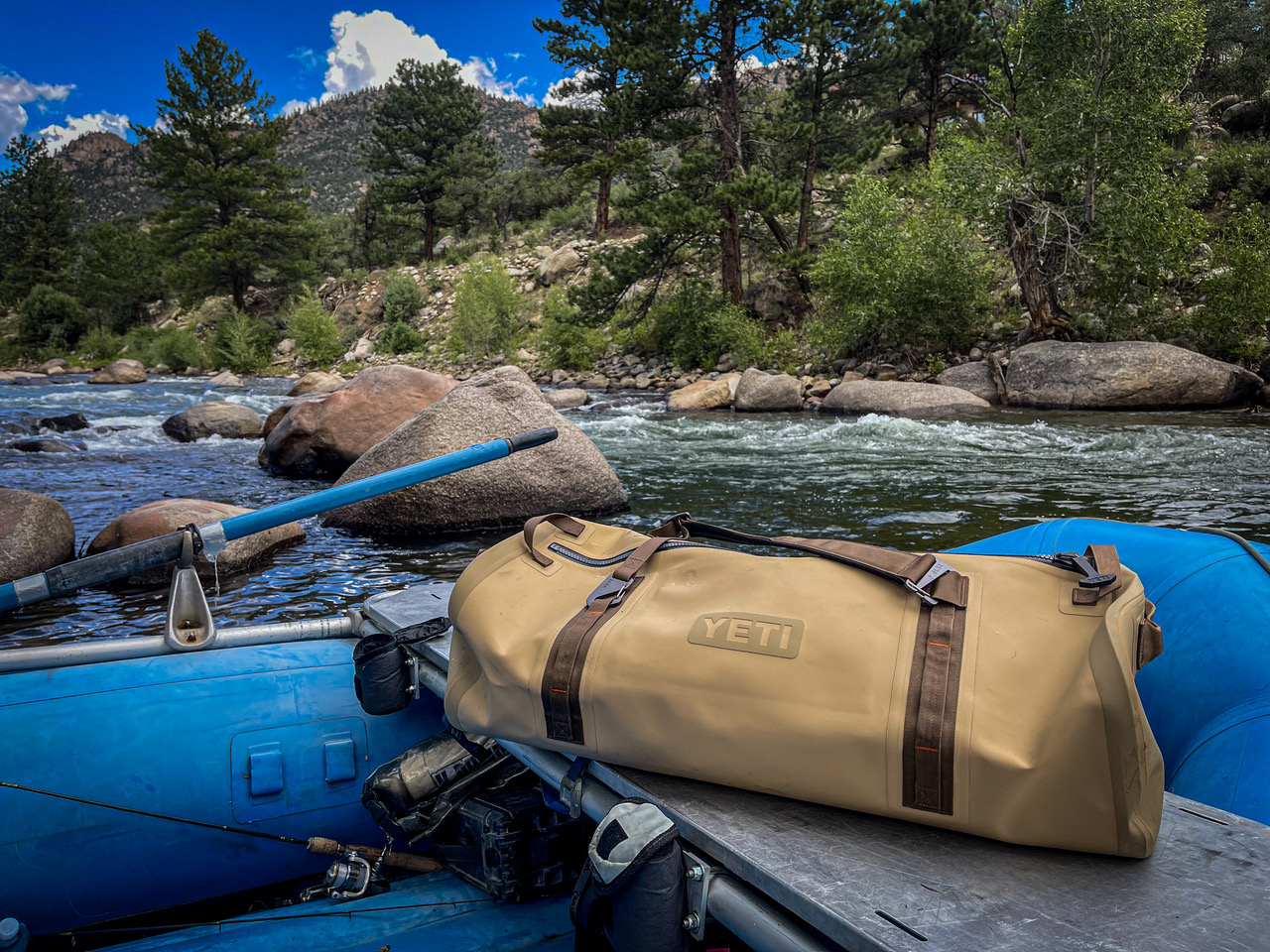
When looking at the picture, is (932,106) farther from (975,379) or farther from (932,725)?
(932,725)

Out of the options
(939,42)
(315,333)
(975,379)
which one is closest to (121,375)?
(315,333)

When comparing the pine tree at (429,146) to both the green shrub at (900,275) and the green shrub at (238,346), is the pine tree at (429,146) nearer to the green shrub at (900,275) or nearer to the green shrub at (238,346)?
the green shrub at (238,346)

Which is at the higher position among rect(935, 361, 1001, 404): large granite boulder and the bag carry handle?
the bag carry handle

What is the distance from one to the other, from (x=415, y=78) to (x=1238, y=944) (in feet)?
139

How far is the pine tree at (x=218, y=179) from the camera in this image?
104 ft

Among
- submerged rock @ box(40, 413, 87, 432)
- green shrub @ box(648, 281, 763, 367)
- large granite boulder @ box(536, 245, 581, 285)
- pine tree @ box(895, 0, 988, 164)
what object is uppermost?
pine tree @ box(895, 0, 988, 164)

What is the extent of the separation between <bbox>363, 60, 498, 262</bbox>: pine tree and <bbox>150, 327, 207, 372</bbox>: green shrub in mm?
11625

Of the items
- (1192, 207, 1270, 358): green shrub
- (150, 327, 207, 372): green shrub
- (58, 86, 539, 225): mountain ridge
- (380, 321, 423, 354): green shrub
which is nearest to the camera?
(1192, 207, 1270, 358): green shrub

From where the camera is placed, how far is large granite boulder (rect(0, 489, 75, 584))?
4520mm

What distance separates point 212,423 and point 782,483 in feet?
26.8

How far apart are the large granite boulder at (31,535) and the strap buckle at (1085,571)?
209 inches

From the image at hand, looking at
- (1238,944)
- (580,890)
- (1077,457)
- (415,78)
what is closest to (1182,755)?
(1238,944)

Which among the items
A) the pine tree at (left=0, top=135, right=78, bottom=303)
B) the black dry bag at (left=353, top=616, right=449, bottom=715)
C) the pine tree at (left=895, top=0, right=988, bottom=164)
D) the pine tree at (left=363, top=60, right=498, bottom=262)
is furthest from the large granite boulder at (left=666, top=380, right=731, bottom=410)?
the pine tree at (left=0, top=135, right=78, bottom=303)

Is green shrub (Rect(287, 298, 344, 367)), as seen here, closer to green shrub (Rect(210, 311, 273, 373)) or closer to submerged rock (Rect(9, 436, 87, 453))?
green shrub (Rect(210, 311, 273, 373))
